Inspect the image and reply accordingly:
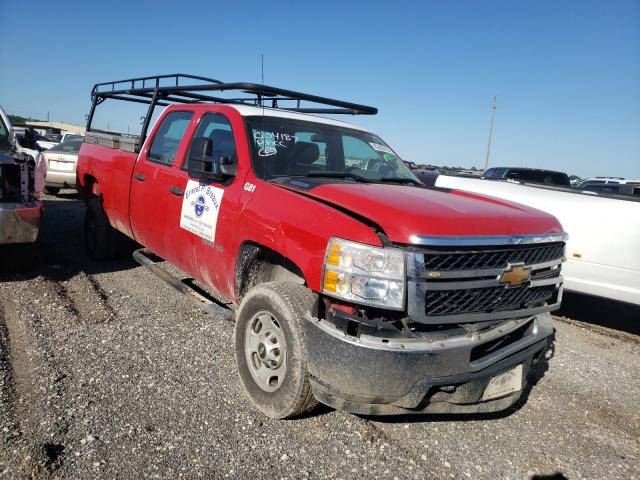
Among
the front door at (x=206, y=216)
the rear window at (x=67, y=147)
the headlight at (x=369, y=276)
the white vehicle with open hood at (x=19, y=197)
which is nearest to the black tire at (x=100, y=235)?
the white vehicle with open hood at (x=19, y=197)

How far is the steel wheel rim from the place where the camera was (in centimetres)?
298

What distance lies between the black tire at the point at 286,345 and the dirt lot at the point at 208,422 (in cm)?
15

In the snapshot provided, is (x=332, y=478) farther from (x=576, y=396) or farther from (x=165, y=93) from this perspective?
(x=165, y=93)

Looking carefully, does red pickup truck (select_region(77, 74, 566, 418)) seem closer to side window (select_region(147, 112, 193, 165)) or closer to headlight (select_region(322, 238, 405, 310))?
headlight (select_region(322, 238, 405, 310))

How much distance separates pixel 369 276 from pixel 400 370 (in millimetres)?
495

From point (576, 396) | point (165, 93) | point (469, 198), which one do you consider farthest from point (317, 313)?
point (165, 93)

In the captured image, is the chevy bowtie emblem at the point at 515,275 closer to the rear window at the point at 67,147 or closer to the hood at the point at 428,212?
the hood at the point at 428,212

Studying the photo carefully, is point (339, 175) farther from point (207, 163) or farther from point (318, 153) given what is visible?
point (207, 163)

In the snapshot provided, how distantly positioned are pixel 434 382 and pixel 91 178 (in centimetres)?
536

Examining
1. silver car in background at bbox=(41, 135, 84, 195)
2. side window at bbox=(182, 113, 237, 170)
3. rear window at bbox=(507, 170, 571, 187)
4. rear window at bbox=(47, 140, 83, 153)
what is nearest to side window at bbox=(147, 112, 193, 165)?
side window at bbox=(182, 113, 237, 170)

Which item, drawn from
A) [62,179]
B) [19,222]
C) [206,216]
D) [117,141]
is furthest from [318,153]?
[62,179]

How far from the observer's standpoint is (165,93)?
5.59m

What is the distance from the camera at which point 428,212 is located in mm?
2721

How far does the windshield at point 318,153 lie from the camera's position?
3.69 m
